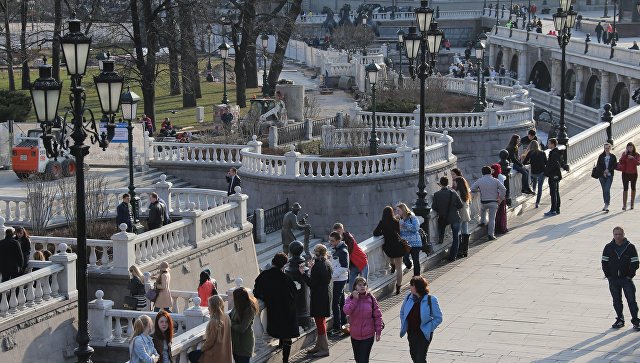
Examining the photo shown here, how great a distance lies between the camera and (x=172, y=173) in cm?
3738

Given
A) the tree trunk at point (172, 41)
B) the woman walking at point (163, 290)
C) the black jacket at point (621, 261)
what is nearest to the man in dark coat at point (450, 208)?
the black jacket at point (621, 261)

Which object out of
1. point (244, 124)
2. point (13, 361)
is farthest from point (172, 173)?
point (13, 361)

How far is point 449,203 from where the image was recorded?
2184 cm

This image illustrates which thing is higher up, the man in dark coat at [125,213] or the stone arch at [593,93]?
the man in dark coat at [125,213]

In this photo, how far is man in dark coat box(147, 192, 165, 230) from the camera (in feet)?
80.5

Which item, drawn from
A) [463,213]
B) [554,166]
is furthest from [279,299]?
[554,166]

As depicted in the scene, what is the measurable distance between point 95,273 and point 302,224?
10.2 metres

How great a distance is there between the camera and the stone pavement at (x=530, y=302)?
16.5m

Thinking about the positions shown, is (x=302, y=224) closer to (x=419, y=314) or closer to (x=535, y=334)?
(x=535, y=334)

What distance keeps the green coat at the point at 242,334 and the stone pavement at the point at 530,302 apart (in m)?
1.96

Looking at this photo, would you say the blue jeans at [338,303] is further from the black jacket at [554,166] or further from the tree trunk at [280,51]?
the tree trunk at [280,51]

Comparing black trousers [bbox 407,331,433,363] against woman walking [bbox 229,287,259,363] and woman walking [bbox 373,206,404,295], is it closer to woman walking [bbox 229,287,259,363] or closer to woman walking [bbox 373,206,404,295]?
woman walking [bbox 229,287,259,363]

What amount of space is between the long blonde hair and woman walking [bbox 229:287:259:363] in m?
0.61

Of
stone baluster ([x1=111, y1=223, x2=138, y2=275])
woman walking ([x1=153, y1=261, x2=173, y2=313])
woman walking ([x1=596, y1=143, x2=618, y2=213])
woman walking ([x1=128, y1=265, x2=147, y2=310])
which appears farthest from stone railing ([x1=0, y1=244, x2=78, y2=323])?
woman walking ([x1=596, y1=143, x2=618, y2=213])
